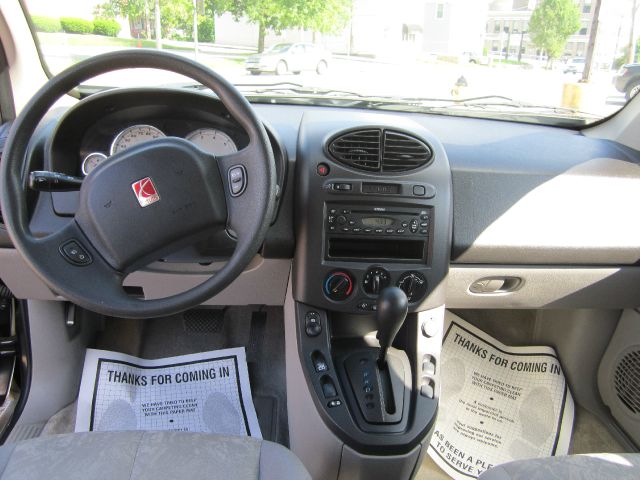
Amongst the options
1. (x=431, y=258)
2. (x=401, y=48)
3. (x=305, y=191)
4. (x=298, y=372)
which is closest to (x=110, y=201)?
(x=305, y=191)

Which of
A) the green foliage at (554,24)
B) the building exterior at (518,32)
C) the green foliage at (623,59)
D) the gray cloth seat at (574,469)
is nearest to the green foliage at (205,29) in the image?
the building exterior at (518,32)

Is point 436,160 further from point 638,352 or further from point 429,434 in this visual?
point 638,352

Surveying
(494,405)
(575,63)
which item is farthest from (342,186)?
(494,405)

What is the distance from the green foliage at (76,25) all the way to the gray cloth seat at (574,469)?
171 cm

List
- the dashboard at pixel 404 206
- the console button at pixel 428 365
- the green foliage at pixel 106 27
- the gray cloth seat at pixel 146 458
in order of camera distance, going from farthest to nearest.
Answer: the green foliage at pixel 106 27, the console button at pixel 428 365, the dashboard at pixel 404 206, the gray cloth seat at pixel 146 458

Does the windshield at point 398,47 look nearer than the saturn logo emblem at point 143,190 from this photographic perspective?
No

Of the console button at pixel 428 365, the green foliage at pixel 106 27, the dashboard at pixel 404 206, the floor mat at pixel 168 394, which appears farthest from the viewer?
the floor mat at pixel 168 394

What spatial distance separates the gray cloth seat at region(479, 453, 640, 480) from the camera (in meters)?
1.08

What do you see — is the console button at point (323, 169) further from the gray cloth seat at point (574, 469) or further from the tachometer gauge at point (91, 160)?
the gray cloth seat at point (574, 469)

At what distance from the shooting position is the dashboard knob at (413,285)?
1523 mm

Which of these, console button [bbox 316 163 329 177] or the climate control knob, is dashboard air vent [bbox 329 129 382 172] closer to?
console button [bbox 316 163 329 177]

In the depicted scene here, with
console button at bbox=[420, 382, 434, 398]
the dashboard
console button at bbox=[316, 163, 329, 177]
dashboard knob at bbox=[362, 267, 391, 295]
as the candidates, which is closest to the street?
the dashboard

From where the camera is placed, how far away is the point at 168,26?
5.48 feet

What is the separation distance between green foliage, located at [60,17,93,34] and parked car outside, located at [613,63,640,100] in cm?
176
